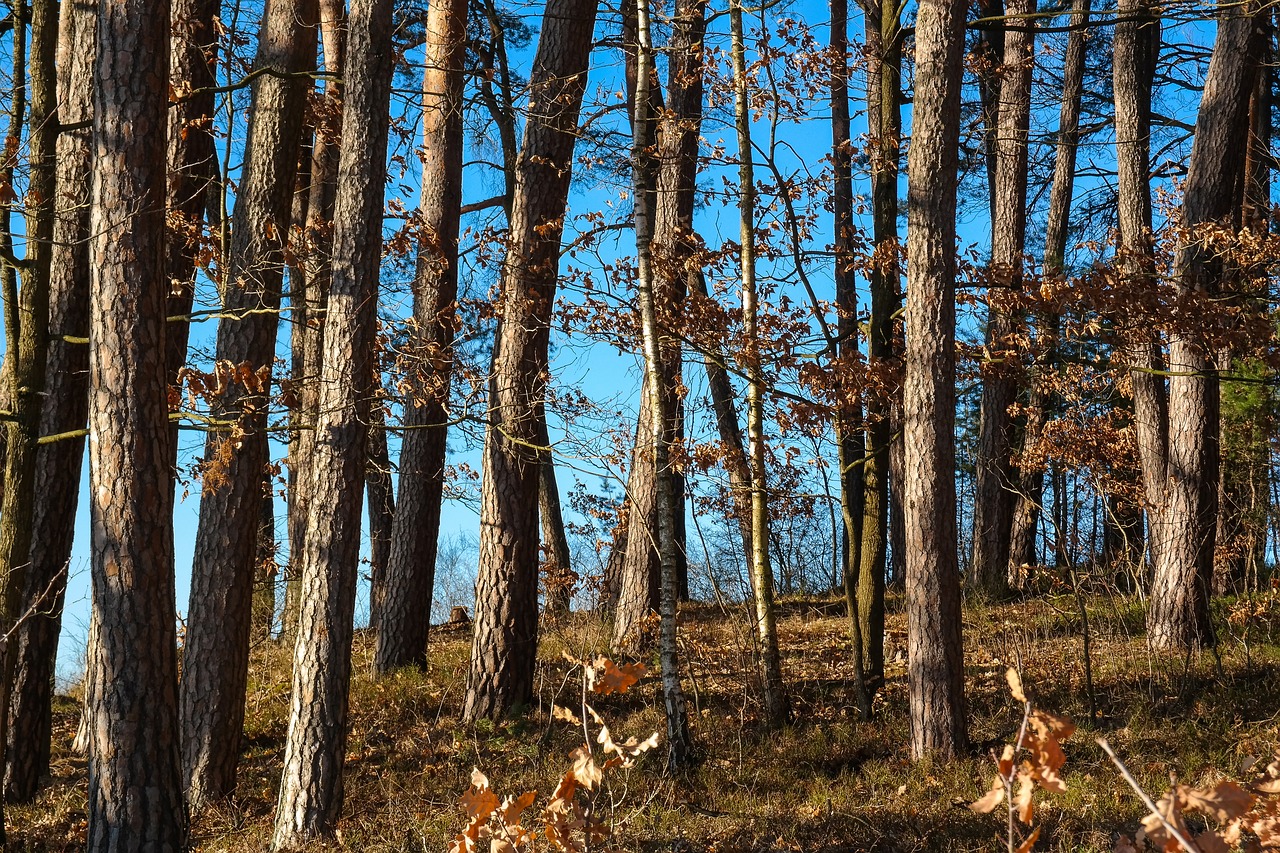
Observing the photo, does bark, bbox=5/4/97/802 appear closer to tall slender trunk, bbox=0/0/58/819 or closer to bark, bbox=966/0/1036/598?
tall slender trunk, bbox=0/0/58/819

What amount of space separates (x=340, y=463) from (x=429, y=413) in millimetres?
4761

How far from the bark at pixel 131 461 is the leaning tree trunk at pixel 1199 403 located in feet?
31.6

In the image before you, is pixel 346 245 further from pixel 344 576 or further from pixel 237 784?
pixel 237 784

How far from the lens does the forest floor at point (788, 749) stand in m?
6.72

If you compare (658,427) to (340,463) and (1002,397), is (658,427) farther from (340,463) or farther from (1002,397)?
(1002,397)

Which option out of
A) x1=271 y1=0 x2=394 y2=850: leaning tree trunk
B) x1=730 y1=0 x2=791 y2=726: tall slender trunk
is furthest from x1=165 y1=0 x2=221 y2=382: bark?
x1=730 y1=0 x2=791 y2=726: tall slender trunk

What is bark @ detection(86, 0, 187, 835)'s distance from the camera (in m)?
6.34

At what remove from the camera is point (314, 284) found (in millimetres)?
7922

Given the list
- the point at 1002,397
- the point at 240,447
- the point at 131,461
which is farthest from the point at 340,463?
the point at 1002,397

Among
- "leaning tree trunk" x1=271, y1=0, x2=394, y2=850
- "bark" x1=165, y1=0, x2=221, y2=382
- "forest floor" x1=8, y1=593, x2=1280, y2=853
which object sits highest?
"bark" x1=165, y1=0, x2=221, y2=382

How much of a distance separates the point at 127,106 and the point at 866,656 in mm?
7771

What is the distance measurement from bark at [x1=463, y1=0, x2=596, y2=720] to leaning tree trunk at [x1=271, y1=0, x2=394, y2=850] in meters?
2.17

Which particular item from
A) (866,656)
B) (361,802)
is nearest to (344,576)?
(361,802)

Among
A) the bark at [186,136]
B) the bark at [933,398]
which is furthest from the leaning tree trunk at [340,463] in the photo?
the bark at [933,398]
